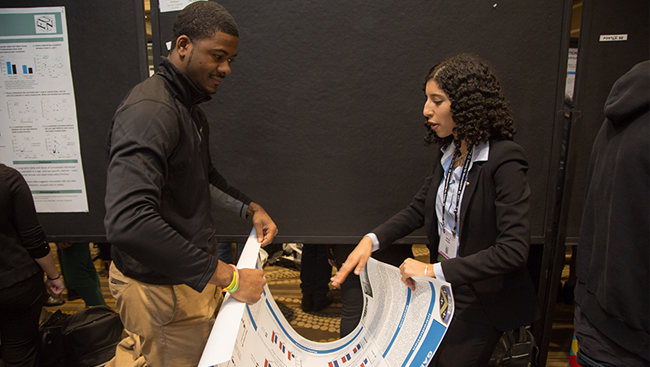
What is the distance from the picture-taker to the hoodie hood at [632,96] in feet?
2.64

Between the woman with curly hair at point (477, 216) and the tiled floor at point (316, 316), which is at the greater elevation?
the woman with curly hair at point (477, 216)

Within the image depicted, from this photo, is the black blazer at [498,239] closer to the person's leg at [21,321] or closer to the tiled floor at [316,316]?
the tiled floor at [316,316]

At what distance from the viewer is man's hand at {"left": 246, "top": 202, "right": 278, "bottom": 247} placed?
1391mm

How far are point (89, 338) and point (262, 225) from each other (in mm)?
1207

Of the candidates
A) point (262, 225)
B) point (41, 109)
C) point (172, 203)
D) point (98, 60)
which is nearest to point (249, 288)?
point (172, 203)

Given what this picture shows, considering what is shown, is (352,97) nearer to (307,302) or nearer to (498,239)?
(498,239)

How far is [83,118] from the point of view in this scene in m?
1.66

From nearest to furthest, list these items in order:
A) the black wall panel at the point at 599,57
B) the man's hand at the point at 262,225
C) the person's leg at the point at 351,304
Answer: the man's hand at the point at 262,225 → the black wall panel at the point at 599,57 → the person's leg at the point at 351,304

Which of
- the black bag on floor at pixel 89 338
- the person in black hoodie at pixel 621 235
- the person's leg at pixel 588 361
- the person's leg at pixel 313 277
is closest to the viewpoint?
the person in black hoodie at pixel 621 235

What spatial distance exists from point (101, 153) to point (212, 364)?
4.58 feet

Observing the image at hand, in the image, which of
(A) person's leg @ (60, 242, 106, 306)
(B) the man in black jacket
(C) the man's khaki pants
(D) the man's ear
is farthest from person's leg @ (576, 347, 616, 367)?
(A) person's leg @ (60, 242, 106, 306)

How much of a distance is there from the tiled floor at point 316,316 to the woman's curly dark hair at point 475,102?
5.17 feet

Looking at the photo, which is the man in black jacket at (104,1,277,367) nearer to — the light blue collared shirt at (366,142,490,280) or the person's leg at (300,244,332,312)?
the light blue collared shirt at (366,142,490,280)

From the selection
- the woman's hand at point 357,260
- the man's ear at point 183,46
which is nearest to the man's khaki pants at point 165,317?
the woman's hand at point 357,260
